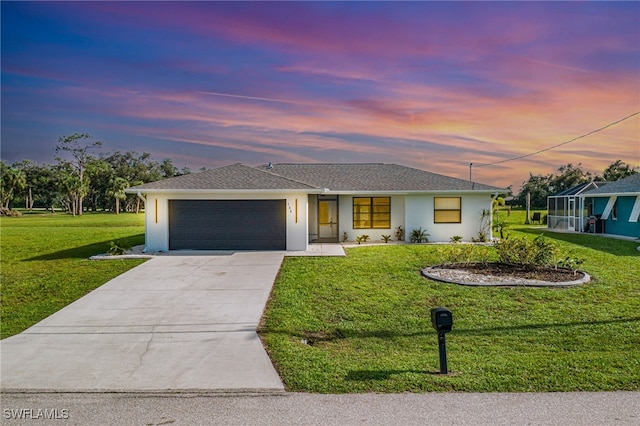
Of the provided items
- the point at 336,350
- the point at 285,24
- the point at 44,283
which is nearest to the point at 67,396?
the point at 336,350

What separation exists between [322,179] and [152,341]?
14116 mm

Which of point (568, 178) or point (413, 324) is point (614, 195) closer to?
point (413, 324)

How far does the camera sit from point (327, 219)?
1925 cm

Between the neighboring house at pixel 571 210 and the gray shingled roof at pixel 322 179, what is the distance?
9939 millimetres

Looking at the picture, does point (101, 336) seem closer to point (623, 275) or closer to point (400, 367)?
point (400, 367)

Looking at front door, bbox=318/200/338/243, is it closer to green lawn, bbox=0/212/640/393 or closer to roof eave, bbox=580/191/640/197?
green lawn, bbox=0/212/640/393

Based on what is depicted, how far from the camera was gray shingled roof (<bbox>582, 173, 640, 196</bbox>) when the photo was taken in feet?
68.6

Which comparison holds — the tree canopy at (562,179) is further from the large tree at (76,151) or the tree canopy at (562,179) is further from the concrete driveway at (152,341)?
the large tree at (76,151)

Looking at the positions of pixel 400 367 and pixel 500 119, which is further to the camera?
pixel 500 119

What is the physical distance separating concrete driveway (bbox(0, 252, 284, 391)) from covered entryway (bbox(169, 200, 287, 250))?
15.2ft

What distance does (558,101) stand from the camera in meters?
17.7

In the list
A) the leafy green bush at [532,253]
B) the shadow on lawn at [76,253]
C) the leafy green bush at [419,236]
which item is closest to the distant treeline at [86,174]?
the shadow on lawn at [76,253]

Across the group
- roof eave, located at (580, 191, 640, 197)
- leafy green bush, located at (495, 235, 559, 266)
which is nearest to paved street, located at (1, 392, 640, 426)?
leafy green bush, located at (495, 235, 559, 266)

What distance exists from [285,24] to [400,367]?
11.5 metres
